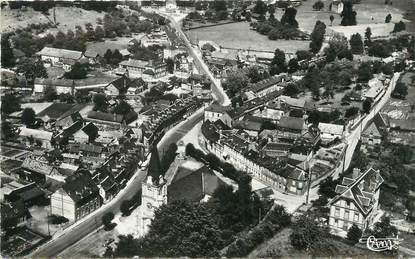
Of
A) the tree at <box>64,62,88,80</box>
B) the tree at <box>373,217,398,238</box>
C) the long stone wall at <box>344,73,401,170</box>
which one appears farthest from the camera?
the tree at <box>64,62,88,80</box>

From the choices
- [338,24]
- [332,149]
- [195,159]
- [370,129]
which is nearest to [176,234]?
[195,159]

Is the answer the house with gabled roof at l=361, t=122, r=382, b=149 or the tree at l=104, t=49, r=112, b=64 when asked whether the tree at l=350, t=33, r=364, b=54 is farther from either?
the tree at l=104, t=49, r=112, b=64

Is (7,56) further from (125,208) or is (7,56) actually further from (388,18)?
(388,18)

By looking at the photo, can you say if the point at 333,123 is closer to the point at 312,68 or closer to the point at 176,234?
the point at 312,68

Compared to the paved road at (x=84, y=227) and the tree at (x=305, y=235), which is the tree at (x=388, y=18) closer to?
the paved road at (x=84, y=227)

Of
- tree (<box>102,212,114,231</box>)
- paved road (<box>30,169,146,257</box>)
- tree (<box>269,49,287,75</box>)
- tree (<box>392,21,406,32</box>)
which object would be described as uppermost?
tree (<box>392,21,406,32</box>)

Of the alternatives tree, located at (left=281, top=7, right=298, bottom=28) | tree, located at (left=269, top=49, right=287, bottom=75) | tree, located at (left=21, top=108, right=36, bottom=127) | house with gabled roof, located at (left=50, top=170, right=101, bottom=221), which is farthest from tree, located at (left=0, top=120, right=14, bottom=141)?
tree, located at (left=281, top=7, right=298, bottom=28)

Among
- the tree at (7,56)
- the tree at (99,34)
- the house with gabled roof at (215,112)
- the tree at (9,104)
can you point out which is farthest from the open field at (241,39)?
the tree at (9,104)
